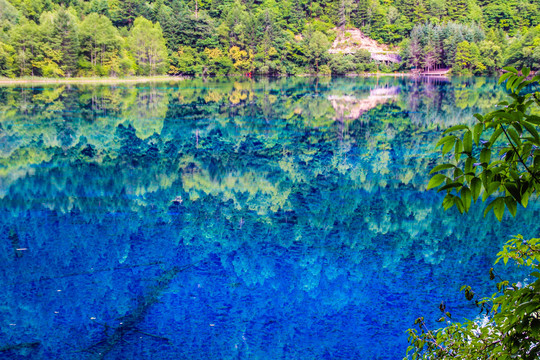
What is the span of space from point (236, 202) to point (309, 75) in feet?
264

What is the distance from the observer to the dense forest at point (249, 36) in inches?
2418

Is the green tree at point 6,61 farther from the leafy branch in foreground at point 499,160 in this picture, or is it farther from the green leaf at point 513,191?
the green leaf at point 513,191

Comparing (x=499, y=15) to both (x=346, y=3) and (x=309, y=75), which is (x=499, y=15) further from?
(x=309, y=75)

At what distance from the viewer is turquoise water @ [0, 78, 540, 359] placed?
21.1ft

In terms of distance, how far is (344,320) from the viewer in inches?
268

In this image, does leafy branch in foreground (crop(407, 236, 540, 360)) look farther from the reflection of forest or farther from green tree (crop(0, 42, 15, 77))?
green tree (crop(0, 42, 15, 77))

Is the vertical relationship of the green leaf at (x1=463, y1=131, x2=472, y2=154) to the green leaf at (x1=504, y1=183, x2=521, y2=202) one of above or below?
above

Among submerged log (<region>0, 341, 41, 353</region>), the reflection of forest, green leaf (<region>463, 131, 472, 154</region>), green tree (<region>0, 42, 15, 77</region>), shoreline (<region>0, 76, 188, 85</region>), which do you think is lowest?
submerged log (<region>0, 341, 41, 353</region>)

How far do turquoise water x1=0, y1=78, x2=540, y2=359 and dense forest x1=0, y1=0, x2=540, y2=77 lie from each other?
47560mm

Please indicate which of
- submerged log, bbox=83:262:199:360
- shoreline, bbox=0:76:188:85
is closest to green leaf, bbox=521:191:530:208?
submerged log, bbox=83:262:199:360

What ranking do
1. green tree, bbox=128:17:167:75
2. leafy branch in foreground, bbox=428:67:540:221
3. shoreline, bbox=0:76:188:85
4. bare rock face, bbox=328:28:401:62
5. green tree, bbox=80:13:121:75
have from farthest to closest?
bare rock face, bbox=328:28:401:62
green tree, bbox=128:17:167:75
green tree, bbox=80:13:121:75
shoreline, bbox=0:76:188:85
leafy branch in foreground, bbox=428:67:540:221

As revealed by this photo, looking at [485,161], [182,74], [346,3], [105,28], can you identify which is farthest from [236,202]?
[346,3]

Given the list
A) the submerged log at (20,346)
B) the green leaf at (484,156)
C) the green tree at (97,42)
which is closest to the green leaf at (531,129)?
the green leaf at (484,156)

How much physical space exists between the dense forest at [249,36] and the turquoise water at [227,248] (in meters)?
47.6
